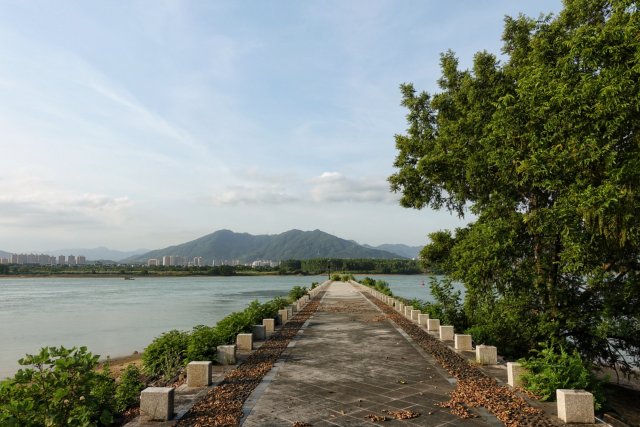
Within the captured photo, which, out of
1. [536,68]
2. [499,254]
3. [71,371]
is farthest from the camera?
[499,254]

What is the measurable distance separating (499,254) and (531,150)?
3.24 meters

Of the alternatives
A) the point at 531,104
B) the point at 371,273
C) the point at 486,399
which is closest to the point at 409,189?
the point at 531,104

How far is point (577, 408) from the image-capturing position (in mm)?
6465

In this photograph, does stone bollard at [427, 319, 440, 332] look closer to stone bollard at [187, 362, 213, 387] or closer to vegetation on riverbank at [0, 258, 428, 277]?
stone bollard at [187, 362, 213, 387]

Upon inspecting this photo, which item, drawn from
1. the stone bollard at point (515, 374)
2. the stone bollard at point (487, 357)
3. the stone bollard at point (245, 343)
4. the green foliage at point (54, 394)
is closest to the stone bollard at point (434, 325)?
the stone bollard at point (487, 357)

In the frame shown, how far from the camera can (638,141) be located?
9.97 meters

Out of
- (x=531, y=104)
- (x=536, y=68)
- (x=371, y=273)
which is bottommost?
(x=371, y=273)

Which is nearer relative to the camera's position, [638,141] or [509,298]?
[638,141]

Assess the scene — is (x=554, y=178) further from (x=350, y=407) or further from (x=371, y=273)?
(x=371, y=273)

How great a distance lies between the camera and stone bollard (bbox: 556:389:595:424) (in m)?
6.45

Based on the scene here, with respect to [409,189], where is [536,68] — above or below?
above

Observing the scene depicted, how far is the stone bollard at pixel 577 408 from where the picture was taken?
645 cm

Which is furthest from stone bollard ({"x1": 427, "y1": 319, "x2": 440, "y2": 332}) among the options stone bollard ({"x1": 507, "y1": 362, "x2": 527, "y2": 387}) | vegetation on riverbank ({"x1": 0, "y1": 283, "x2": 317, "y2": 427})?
vegetation on riverbank ({"x1": 0, "y1": 283, "x2": 317, "y2": 427})

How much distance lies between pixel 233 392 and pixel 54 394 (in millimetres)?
3150
